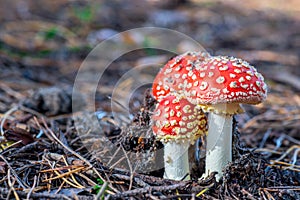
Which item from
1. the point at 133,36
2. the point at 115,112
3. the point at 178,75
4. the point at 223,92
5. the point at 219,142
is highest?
the point at 133,36

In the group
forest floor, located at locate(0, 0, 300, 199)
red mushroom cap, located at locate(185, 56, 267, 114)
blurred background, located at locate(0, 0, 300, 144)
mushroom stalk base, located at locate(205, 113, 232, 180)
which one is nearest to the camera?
red mushroom cap, located at locate(185, 56, 267, 114)

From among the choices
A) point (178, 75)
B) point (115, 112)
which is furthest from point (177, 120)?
point (115, 112)

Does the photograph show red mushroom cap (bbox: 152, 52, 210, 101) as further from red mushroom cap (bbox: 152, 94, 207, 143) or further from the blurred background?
the blurred background

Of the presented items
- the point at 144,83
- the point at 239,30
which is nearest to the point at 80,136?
the point at 144,83

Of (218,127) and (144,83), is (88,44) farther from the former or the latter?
(218,127)

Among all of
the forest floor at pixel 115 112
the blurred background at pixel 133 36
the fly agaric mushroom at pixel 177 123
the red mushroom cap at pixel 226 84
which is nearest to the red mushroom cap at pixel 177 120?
the fly agaric mushroom at pixel 177 123

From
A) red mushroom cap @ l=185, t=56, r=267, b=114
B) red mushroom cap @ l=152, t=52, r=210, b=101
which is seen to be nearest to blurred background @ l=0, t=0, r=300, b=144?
red mushroom cap @ l=152, t=52, r=210, b=101

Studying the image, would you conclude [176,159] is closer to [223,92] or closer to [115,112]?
[223,92]
